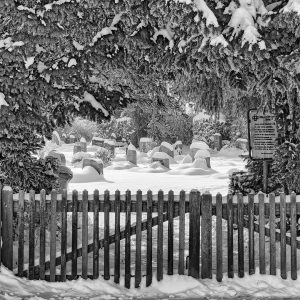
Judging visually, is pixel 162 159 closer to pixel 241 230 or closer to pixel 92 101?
pixel 92 101

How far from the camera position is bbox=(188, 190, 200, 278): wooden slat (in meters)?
5.78

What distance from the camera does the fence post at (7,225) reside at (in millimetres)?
5898

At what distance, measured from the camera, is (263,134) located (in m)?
8.08

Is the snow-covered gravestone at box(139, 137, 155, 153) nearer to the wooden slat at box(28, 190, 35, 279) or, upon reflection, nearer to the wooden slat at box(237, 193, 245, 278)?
the wooden slat at box(28, 190, 35, 279)

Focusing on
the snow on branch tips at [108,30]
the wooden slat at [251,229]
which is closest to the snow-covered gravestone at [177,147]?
the snow on branch tips at [108,30]

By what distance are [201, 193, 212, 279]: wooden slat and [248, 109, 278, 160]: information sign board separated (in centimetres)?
272

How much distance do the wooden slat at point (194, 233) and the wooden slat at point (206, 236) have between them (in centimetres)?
6

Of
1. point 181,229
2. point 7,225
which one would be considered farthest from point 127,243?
point 7,225

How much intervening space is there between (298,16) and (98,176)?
15.2 metres

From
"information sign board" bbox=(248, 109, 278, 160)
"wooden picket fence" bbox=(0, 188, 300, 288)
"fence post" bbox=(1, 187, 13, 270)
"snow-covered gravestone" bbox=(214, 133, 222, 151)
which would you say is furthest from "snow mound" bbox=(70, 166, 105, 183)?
"snow-covered gravestone" bbox=(214, 133, 222, 151)

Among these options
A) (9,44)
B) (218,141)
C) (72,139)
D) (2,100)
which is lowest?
(218,141)

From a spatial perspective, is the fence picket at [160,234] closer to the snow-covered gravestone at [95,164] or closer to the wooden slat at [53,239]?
the wooden slat at [53,239]

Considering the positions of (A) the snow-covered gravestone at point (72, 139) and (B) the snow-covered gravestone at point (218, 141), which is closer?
(B) the snow-covered gravestone at point (218, 141)

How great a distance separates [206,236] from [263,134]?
2957mm
